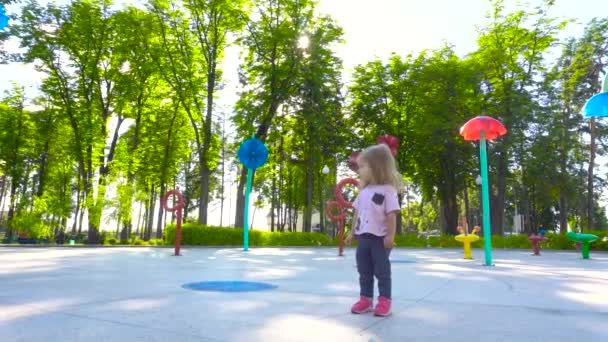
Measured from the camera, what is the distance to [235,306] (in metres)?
3.90

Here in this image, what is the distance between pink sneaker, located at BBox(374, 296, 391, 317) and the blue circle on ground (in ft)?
6.09

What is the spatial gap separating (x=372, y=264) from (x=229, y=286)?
2130mm

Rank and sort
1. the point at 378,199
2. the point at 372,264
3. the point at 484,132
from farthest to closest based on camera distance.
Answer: the point at 484,132, the point at 372,264, the point at 378,199

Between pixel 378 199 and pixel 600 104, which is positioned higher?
pixel 600 104

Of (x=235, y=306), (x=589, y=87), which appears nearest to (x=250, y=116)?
(x=235, y=306)

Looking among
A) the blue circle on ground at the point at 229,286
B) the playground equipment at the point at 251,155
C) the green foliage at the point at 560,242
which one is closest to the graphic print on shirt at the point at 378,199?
the blue circle on ground at the point at 229,286

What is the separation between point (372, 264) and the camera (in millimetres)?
4027

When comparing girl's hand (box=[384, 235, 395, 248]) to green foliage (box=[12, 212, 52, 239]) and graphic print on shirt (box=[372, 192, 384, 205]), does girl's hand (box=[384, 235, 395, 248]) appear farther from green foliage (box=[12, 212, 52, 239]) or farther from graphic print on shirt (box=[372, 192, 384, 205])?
green foliage (box=[12, 212, 52, 239])

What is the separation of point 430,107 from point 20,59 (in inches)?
1060

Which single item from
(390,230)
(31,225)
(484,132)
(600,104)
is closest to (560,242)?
(484,132)

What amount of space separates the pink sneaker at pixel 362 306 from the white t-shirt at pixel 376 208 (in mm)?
609

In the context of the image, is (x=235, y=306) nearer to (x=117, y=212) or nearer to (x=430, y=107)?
(x=117, y=212)

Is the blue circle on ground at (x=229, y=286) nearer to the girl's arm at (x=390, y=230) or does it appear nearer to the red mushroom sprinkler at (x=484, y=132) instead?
the girl's arm at (x=390, y=230)

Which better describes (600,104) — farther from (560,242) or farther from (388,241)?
(560,242)
